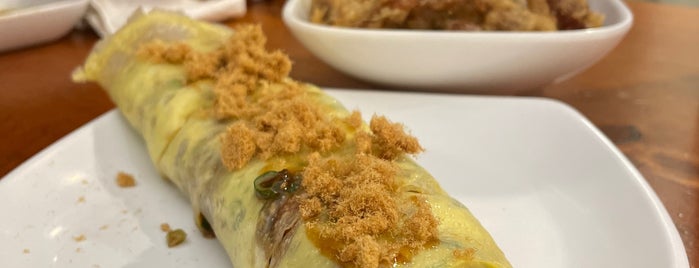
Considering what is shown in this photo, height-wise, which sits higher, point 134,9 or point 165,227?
point 165,227

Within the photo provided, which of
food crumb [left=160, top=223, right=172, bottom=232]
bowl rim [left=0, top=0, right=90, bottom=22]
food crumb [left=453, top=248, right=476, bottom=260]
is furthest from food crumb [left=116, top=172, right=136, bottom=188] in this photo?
bowl rim [left=0, top=0, right=90, bottom=22]

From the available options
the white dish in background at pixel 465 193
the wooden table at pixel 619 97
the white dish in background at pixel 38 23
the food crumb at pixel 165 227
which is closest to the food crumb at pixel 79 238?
the white dish in background at pixel 465 193

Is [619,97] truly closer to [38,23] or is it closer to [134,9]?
[134,9]

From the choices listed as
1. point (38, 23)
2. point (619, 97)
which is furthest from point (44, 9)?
point (619, 97)

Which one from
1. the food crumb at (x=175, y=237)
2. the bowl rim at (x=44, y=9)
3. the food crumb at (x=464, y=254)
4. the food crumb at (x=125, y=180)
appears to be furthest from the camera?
the bowl rim at (x=44, y=9)

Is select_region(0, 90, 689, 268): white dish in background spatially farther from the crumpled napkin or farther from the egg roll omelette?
the crumpled napkin

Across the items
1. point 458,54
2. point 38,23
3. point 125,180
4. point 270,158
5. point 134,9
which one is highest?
point 270,158

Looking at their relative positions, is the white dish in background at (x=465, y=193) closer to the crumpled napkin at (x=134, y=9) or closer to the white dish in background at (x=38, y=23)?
the white dish in background at (x=38, y=23)
